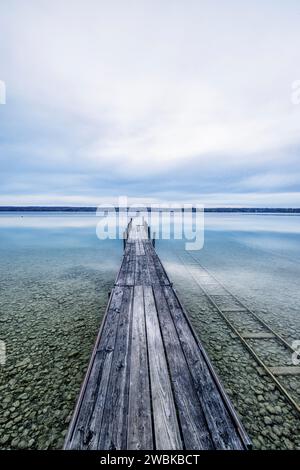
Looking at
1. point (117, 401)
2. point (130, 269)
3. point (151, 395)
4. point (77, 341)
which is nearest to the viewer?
point (117, 401)

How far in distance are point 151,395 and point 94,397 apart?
0.90 metres

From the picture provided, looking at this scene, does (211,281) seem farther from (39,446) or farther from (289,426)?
(39,446)

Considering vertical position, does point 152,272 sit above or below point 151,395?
above

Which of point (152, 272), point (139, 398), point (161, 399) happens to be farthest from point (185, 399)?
point (152, 272)

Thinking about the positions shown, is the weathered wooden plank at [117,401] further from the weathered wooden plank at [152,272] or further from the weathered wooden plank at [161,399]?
the weathered wooden plank at [152,272]

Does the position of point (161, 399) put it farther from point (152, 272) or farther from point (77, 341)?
point (152, 272)

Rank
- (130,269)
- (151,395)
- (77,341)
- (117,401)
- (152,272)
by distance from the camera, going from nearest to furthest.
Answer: (117,401) → (151,395) → (77,341) → (152,272) → (130,269)

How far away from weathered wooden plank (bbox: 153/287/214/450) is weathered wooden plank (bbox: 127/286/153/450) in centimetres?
46

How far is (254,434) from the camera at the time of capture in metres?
4.14

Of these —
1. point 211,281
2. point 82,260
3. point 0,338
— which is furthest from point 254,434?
point 82,260

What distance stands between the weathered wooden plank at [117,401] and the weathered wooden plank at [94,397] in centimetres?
8

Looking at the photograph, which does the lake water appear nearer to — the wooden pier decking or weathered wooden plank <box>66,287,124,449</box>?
weathered wooden plank <box>66,287,124,449</box>

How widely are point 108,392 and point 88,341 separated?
4.27 meters

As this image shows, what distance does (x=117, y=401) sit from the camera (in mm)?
3227
